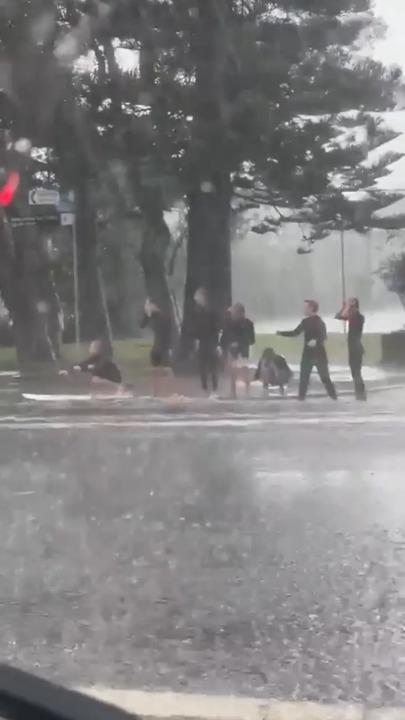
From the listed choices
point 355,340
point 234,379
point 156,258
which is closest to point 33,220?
point 156,258

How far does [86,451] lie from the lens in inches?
270

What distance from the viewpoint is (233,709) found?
2.54 metres

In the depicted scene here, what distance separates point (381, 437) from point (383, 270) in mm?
1860

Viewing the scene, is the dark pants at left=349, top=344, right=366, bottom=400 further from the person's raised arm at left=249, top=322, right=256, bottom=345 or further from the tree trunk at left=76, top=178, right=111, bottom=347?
the tree trunk at left=76, top=178, right=111, bottom=347

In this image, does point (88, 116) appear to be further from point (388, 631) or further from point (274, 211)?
point (388, 631)

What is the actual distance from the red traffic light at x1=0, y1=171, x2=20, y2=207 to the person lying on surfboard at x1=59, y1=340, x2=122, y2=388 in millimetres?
1583

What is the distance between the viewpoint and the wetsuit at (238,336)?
8648 mm

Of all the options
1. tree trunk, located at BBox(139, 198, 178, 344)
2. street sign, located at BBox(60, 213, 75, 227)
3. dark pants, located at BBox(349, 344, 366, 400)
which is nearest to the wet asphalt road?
dark pants, located at BBox(349, 344, 366, 400)

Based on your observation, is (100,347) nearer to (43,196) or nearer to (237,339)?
(237,339)

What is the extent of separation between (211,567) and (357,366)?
4540 millimetres

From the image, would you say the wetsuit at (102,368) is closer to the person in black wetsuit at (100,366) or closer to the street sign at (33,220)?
the person in black wetsuit at (100,366)

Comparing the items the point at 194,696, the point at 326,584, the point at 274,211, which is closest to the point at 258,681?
the point at 194,696

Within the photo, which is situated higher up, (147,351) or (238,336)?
(238,336)

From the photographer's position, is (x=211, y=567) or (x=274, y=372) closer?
(x=211, y=567)
